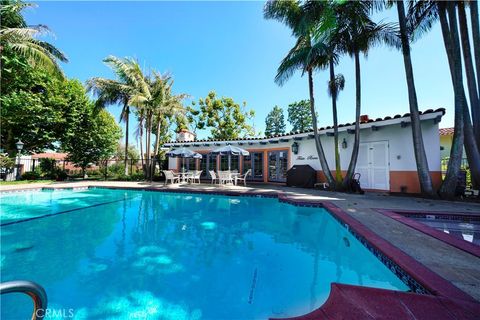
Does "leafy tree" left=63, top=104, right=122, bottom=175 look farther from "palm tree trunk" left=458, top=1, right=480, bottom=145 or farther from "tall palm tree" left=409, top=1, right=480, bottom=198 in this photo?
"palm tree trunk" left=458, top=1, right=480, bottom=145

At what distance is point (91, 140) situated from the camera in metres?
17.0

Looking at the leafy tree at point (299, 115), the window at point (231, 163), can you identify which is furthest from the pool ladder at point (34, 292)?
the leafy tree at point (299, 115)

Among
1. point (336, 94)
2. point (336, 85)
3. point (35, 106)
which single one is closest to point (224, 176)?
point (336, 94)

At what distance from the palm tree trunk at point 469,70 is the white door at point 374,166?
9.12ft

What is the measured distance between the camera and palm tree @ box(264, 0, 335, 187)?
29.5ft

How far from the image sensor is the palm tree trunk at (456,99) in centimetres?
707

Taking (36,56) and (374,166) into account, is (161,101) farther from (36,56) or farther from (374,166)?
(374,166)

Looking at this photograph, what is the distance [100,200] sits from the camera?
29.2 feet

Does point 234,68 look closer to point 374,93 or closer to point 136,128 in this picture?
point 136,128

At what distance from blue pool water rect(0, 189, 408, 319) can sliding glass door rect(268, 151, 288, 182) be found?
272 inches

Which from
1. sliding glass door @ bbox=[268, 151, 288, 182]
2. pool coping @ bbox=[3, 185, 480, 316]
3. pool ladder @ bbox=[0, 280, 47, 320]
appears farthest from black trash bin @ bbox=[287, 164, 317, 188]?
pool ladder @ bbox=[0, 280, 47, 320]

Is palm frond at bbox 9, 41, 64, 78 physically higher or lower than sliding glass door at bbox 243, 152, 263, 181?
higher

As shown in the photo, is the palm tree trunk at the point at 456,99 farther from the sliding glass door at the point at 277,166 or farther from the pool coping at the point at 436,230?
the sliding glass door at the point at 277,166

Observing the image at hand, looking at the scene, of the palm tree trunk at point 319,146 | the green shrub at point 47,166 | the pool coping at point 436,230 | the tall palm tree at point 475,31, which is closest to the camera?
the pool coping at point 436,230
